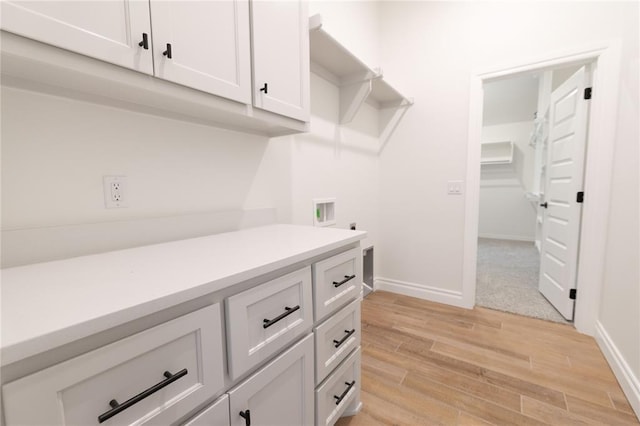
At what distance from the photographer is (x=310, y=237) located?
115cm

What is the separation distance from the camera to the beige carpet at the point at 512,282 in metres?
2.42

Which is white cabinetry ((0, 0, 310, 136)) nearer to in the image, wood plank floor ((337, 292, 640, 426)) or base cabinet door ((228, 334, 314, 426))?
base cabinet door ((228, 334, 314, 426))

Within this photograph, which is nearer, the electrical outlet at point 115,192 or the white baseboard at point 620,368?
the electrical outlet at point 115,192

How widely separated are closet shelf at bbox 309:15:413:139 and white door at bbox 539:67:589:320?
1252mm

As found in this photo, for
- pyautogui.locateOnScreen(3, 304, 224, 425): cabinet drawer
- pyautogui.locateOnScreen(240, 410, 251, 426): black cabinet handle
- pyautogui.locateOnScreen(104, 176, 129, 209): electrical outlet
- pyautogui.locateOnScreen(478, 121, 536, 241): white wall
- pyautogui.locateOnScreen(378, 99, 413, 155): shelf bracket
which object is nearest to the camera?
pyautogui.locateOnScreen(3, 304, 224, 425): cabinet drawer

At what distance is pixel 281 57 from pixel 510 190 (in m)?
5.68

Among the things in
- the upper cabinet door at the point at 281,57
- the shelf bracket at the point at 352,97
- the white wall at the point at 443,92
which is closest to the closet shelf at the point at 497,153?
the white wall at the point at 443,92

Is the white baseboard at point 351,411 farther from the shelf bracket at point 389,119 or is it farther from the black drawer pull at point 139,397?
the shelf bracket at point 389,119

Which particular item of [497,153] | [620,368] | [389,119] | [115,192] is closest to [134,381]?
[115,192]

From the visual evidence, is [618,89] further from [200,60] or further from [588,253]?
[200,60]

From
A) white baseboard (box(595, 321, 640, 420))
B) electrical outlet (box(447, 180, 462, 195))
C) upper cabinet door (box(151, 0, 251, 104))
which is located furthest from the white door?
upper cabinet door (box(151, 0, 251, 104))

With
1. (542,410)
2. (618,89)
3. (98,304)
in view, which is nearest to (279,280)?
(98,304)

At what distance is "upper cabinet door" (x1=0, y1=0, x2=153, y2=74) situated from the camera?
23.6 inches

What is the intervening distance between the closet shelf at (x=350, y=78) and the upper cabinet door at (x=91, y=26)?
0.90 m
